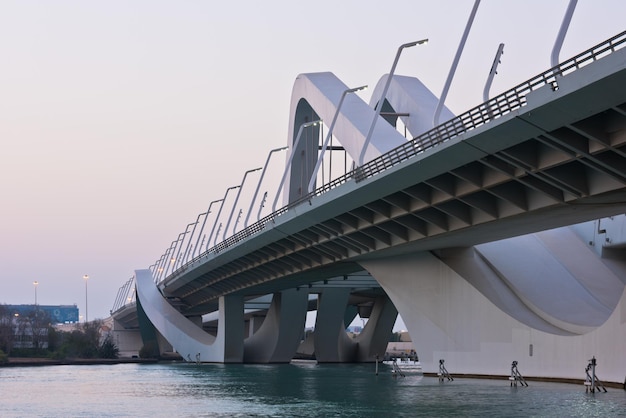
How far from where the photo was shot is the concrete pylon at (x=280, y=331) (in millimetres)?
91500

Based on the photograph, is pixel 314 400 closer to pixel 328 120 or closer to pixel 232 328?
pixel 328 120

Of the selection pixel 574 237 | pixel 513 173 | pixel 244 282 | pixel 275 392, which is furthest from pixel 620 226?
pixel 244 282

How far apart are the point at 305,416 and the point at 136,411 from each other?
5706 mm

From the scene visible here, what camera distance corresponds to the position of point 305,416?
28094 millimetres

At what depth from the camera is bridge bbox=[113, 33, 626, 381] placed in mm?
32875

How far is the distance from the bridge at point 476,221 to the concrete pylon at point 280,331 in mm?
6502

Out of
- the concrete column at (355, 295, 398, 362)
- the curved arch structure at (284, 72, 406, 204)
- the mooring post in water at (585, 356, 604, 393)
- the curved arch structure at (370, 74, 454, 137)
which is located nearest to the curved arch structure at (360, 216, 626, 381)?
the mooring post in water at (585, 356, 604, 393)

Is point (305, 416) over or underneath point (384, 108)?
underneath

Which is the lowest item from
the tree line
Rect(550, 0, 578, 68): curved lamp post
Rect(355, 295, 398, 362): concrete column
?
the tree line

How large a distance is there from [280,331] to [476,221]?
50.2 m

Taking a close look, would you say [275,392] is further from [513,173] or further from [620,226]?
[620,226]

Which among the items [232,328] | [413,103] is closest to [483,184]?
[413,103]

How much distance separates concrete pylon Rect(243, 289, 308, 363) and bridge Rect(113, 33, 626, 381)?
650 cm

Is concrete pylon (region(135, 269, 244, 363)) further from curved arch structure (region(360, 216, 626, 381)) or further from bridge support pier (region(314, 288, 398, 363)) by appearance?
curved arch structure (region(360, 216, 626, 381))
